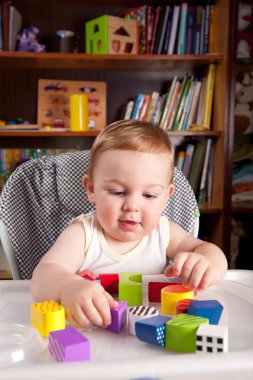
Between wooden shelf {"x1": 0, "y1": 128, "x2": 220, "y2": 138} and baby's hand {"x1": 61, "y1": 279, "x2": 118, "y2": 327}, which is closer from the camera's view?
baby's hand {"x1": 61, "y1": 279, "x2": 118, "y2": 327}

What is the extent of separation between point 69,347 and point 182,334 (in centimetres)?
13

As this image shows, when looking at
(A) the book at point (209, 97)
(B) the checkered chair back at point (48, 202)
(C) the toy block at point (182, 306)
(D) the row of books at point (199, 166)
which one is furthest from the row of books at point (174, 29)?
(C) the toy block at point (182, 306)

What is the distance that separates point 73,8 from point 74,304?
2.45 m

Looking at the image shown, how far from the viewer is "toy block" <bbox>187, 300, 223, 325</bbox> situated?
26.1 inches

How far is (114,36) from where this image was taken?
8.52ft

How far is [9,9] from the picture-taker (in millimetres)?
2557

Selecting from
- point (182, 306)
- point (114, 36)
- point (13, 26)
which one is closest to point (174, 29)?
point (114, 36)

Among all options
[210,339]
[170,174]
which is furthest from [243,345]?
[170,174]

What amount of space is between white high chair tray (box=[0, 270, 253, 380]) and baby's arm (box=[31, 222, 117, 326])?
3 centimetres

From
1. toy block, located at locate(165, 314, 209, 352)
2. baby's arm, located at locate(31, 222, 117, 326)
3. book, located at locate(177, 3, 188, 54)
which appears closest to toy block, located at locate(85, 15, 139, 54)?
book, located at locate(177, 3, 188, 54)

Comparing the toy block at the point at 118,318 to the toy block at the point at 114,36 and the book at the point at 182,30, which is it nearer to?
the toy block at the point at 114,36

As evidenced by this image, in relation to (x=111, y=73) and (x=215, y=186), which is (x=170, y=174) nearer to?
(x=215, y=186)

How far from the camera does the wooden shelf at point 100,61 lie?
2537 mm

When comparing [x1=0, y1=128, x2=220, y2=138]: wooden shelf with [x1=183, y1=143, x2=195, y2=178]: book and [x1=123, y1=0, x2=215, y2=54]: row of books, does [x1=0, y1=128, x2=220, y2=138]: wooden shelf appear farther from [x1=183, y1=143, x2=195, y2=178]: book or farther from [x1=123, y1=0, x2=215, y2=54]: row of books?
[x1=123, y1=0, x2=215, y2=54]: row of books
